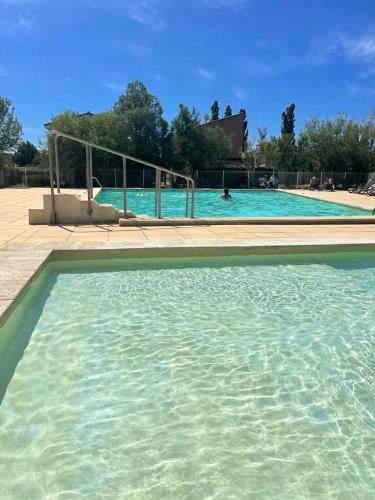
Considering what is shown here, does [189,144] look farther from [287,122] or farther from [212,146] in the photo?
[287,122]

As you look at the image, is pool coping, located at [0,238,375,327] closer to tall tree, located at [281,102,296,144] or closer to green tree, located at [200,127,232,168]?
green tree, located at [200,127,232,168]

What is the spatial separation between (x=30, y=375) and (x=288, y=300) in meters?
2.93

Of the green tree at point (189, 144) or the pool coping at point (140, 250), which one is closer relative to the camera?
the pool coping at point (140, 250)

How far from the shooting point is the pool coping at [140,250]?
15.4 feet

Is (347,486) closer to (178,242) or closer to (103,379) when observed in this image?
(103,379)

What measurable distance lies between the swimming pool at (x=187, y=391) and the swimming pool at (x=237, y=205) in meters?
9.03

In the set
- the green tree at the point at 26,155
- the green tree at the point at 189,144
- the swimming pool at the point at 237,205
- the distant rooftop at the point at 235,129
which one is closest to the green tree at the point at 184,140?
the green tree at the point at 189,144

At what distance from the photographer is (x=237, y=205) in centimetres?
1786

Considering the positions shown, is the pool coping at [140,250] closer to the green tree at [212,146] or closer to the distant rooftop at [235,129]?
the green tree at [212,146]

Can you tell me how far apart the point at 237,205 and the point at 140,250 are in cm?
1261

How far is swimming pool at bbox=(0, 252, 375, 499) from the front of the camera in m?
2.01

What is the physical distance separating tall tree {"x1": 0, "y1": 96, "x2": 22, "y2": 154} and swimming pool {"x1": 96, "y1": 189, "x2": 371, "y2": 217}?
360 inches

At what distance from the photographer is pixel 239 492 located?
75.8 inches

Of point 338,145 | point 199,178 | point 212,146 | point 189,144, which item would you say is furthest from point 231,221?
point 338,145
